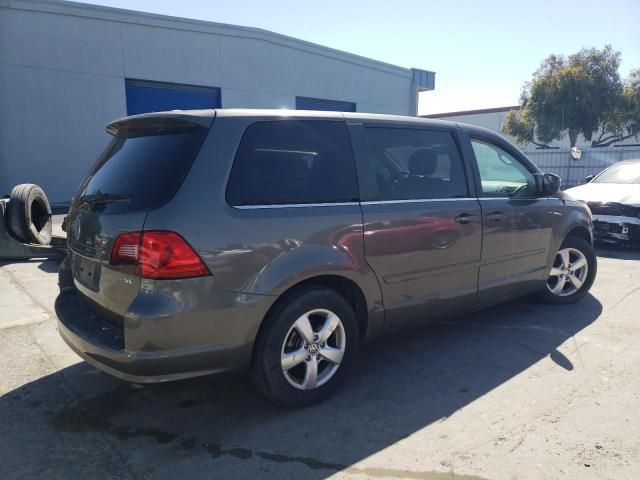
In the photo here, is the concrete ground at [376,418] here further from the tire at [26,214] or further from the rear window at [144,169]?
the tire at [26,214]

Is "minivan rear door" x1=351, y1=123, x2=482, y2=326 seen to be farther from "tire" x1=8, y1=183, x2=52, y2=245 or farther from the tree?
the tree

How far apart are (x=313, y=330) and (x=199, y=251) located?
3.11 feet

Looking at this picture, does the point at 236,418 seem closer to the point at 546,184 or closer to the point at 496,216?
the point at 496,216

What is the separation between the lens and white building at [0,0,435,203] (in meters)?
13.4

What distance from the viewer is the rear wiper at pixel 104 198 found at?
109 inches

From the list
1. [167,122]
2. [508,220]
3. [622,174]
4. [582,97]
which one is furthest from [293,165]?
[582,97]

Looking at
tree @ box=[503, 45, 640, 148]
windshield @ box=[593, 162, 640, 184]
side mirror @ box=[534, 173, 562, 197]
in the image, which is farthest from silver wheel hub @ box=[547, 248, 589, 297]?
tree @ box=[503, 45, 640, 148]

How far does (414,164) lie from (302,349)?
5.44 ft

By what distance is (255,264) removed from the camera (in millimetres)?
2713

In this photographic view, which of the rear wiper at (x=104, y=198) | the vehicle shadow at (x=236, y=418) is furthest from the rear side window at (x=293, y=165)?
the vehicle shadow at (x=236, y=418)

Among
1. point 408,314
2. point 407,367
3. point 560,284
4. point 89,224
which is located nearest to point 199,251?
point 89,224

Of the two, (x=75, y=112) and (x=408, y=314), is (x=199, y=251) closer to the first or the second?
(x=408, y=314)

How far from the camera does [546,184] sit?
4.59 m

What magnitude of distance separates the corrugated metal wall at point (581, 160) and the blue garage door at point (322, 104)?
7.31 metres
